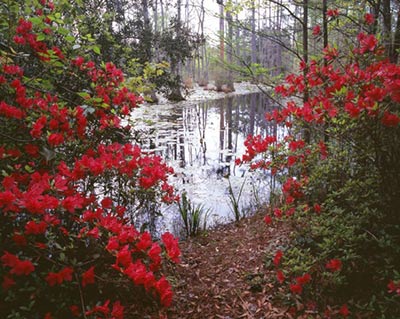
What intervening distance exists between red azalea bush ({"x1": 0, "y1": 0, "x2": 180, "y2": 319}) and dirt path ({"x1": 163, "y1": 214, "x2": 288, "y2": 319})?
482mm

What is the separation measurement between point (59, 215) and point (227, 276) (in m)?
1.56

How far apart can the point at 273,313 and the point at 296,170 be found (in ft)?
5.58

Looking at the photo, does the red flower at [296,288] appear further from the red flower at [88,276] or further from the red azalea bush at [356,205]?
the red flower at [88,276]

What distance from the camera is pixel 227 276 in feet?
8.97

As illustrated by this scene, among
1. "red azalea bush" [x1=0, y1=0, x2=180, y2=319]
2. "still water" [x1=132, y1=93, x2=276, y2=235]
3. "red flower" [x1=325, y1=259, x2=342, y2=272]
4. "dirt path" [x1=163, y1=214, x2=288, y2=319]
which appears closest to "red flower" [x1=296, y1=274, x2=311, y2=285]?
"red flower" [x1=325, y1=259, x2=342, y2=272]

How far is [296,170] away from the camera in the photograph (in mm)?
3404

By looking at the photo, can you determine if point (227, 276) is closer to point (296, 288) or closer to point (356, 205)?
point (296, 288)

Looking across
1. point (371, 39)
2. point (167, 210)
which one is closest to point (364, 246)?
point (371, 39)

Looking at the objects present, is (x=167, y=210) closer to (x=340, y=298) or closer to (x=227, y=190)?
(x=227, y=190)

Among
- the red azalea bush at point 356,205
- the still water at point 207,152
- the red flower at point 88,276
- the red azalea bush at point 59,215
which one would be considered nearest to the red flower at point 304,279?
the red azalea bush at point 356,205

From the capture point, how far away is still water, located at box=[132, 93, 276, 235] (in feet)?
16.0

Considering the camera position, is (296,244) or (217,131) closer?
(296,244)

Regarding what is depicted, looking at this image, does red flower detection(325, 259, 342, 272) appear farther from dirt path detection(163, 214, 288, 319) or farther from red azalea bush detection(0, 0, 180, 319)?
red azalea bush detection(0, 0, 180, 319)

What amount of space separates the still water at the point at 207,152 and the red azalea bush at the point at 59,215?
1.14 m
